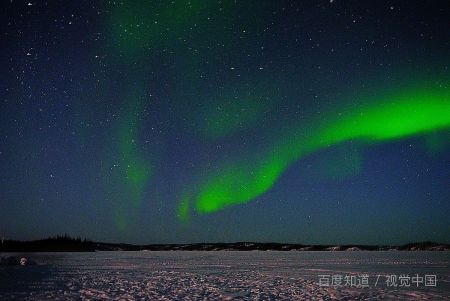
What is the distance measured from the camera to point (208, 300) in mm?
22938

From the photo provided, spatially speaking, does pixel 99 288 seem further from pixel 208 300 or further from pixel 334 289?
pixel 334 289

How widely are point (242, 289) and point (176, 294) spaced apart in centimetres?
470

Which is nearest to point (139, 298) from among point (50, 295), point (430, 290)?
point (50, 295)

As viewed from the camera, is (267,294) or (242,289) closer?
(267,294)

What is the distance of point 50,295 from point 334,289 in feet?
55.4

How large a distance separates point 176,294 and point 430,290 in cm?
1516

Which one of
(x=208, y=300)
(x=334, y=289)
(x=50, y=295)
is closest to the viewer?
(x=208, y=300)

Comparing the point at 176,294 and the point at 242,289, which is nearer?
the point at 176,294

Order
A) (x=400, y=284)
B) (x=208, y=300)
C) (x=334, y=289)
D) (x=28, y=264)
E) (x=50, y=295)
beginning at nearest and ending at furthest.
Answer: (x=208, y=300) < (x=50, y=295) < (x=334, y=289) < (x=400, y=284) < (x=28, y=264)

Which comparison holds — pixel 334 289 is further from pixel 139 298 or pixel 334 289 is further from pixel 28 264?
pixel 28 264

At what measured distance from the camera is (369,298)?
77.2 ft

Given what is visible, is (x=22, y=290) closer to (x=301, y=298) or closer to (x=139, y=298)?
(x=139, y=298)

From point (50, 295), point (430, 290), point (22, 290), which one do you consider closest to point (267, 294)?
point (430, 290)

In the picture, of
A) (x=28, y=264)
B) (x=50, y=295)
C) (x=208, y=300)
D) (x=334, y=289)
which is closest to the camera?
(x=208, y=300)
